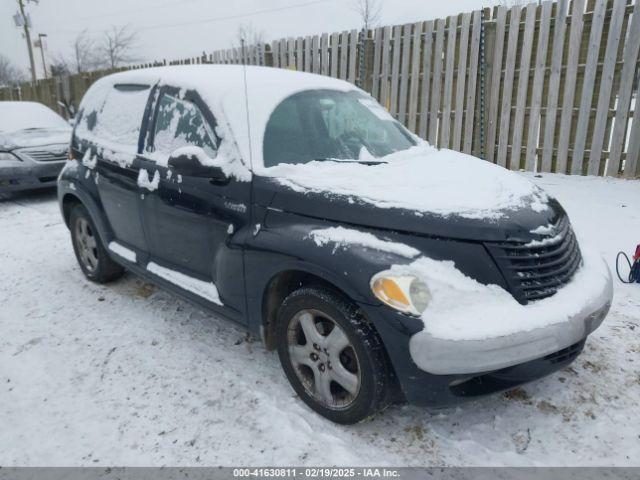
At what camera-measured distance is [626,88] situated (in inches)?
241

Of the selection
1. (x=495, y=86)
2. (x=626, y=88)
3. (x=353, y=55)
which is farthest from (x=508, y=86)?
(x=353, y=55)

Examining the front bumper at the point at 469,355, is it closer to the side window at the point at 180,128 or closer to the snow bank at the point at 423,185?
the snow bank at the point at 423,185

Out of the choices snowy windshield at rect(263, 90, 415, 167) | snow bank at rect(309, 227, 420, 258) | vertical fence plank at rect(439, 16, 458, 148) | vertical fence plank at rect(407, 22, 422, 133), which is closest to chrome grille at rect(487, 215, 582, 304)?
snow bank at rect(309, 227, 420, 258)

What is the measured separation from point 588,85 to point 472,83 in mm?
1647

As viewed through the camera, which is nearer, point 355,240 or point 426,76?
point 355,240

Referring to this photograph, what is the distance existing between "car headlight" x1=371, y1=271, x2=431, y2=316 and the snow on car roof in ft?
3.56

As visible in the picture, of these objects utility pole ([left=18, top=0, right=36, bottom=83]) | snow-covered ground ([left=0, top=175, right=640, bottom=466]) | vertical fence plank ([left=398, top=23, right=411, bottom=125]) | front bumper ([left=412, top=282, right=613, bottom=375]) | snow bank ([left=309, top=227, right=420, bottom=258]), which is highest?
utility pole ([left=18, top=0, right=36, bottom=83])

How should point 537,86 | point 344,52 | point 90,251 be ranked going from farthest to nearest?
point 344,52, point 537,86, point 90,251

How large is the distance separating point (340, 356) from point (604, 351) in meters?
1.89

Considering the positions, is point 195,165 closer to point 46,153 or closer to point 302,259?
point 302,259

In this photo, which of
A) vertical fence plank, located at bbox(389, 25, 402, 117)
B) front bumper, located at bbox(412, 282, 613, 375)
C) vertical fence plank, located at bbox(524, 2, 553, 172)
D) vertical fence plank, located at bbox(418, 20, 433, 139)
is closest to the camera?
front bumper, located at bbox(412, 282, 613, 375)

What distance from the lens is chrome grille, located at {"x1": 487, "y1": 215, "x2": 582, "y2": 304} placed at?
88.1 inches

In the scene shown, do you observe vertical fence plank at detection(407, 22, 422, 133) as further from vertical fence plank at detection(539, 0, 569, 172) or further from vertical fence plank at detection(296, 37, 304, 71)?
vertical fence plank at detection(296, 37, 304, 71)

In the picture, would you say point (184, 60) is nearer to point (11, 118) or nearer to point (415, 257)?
point (11, 118)
